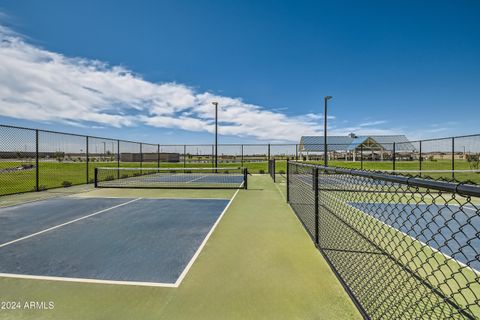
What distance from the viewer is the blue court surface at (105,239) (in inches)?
146

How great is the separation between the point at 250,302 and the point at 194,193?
788cm

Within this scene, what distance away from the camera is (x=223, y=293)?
10.3ft

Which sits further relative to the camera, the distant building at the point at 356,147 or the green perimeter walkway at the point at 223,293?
the distant building at the point at 356,147

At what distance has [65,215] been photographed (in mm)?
6812

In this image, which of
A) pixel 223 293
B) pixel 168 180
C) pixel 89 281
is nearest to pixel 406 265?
pixel 223 293

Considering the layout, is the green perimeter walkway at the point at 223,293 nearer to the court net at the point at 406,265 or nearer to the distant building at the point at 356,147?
the court net at the point at 406,265

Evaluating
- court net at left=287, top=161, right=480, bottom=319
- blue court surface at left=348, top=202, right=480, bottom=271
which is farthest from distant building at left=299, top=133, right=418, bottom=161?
court net at left=287, top=161, right=480, bottom=319

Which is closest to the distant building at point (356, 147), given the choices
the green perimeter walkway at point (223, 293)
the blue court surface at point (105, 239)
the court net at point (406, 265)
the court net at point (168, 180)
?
the court net at point (168, 180)

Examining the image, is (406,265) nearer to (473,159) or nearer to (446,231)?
(446,231)

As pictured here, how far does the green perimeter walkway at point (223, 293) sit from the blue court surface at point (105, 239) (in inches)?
11.9

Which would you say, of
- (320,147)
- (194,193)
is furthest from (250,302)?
(320,147)

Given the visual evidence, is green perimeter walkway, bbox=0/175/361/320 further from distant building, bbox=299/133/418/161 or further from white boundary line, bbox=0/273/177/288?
distant building, bbox=299/133/418/161

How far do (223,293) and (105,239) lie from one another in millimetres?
3147

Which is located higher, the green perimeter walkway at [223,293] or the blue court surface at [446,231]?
the blue court surface at [446,231]
